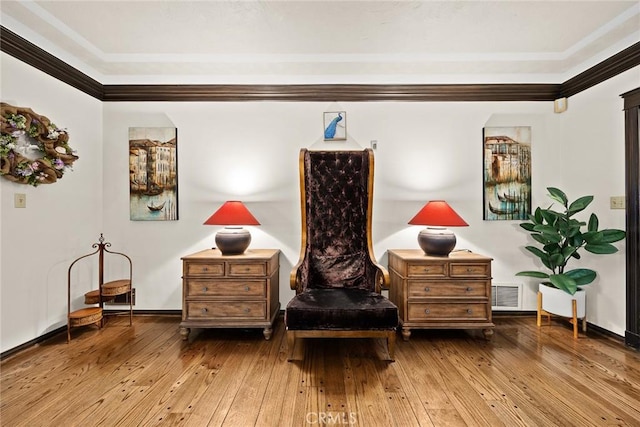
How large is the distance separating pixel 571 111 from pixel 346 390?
136 inches

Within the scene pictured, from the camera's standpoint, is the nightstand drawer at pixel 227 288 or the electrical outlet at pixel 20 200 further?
the nightstand drawer at pixel 227 288

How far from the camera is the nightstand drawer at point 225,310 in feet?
8.71

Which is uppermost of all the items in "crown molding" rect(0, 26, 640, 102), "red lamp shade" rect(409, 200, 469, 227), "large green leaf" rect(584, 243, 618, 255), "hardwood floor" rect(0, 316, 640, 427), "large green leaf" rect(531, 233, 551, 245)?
"crown molding" rect(0, 26, 640, 102)

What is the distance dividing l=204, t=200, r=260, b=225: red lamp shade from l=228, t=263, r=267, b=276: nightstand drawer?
0.39 m

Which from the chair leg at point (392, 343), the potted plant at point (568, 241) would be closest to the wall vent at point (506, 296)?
the potted plant at point (568, 241)

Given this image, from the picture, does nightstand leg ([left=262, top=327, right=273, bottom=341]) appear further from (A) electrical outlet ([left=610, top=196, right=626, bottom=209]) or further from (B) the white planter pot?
(A) electrical outlet ([left=610, top=196, right=626, bottom=209])

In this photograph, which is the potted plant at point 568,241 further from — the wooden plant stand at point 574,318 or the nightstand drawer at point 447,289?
the nightstand drawer at point 447,289

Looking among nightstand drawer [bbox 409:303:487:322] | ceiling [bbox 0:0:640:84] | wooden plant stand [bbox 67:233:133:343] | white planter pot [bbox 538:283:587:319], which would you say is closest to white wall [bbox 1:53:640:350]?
wooden plant stand [bbox 67:233:133:343]

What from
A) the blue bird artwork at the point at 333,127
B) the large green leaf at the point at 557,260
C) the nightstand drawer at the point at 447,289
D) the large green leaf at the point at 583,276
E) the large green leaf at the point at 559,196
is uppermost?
the blue bird artwork at the point at 333,127

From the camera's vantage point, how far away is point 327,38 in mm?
2611

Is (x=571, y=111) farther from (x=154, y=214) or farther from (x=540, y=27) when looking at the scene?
(x=154, y=214)

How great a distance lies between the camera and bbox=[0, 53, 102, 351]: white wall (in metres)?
2.34

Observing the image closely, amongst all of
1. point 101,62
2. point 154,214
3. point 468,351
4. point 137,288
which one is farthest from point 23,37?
point 468,351

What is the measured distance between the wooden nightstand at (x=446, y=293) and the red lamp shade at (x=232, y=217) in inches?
58.8
